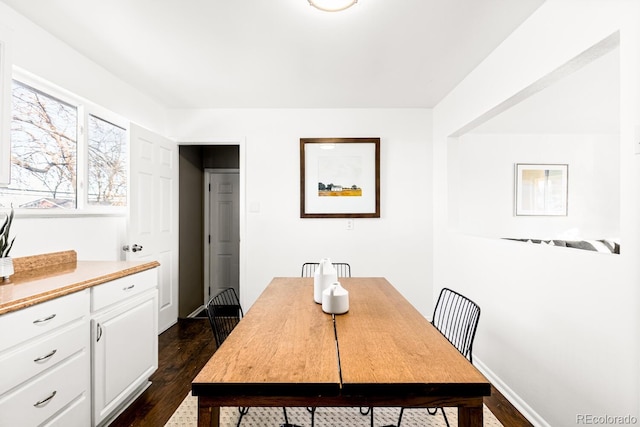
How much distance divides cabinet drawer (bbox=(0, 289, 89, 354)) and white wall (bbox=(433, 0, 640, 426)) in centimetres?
251

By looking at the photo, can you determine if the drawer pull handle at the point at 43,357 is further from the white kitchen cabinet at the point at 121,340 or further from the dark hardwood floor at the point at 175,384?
the dark hardwood floor at the point at 175,384

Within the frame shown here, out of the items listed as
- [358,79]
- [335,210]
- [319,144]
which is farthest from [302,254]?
[358,79]

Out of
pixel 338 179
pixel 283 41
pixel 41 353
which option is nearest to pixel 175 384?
pixel 41 353

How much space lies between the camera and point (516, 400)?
2.19m

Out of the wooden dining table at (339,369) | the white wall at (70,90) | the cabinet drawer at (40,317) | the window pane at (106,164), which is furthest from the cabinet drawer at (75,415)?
the window pane at (106,164)

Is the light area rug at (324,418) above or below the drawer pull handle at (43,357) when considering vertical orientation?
below

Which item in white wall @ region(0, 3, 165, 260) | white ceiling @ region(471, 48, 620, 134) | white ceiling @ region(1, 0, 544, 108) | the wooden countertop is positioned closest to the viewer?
the wooden countertop

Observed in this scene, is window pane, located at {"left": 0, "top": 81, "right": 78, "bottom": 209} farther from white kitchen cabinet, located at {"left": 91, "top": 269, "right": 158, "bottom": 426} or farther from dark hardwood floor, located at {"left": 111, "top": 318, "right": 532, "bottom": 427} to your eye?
dark hardwood floor, located at {"left": 111, "top": 318, "right": 532, "bottom": 427}

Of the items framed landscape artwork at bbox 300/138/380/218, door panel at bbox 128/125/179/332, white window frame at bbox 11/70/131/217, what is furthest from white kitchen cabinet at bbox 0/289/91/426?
framed landscape artwork at bbox 300/138/380/218

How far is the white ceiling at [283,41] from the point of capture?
1.92 metres

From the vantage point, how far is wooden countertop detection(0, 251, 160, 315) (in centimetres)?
141

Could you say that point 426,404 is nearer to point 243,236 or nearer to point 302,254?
point 302,254

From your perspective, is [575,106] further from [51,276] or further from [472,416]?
[51,276]

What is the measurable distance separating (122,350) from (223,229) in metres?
2.93
